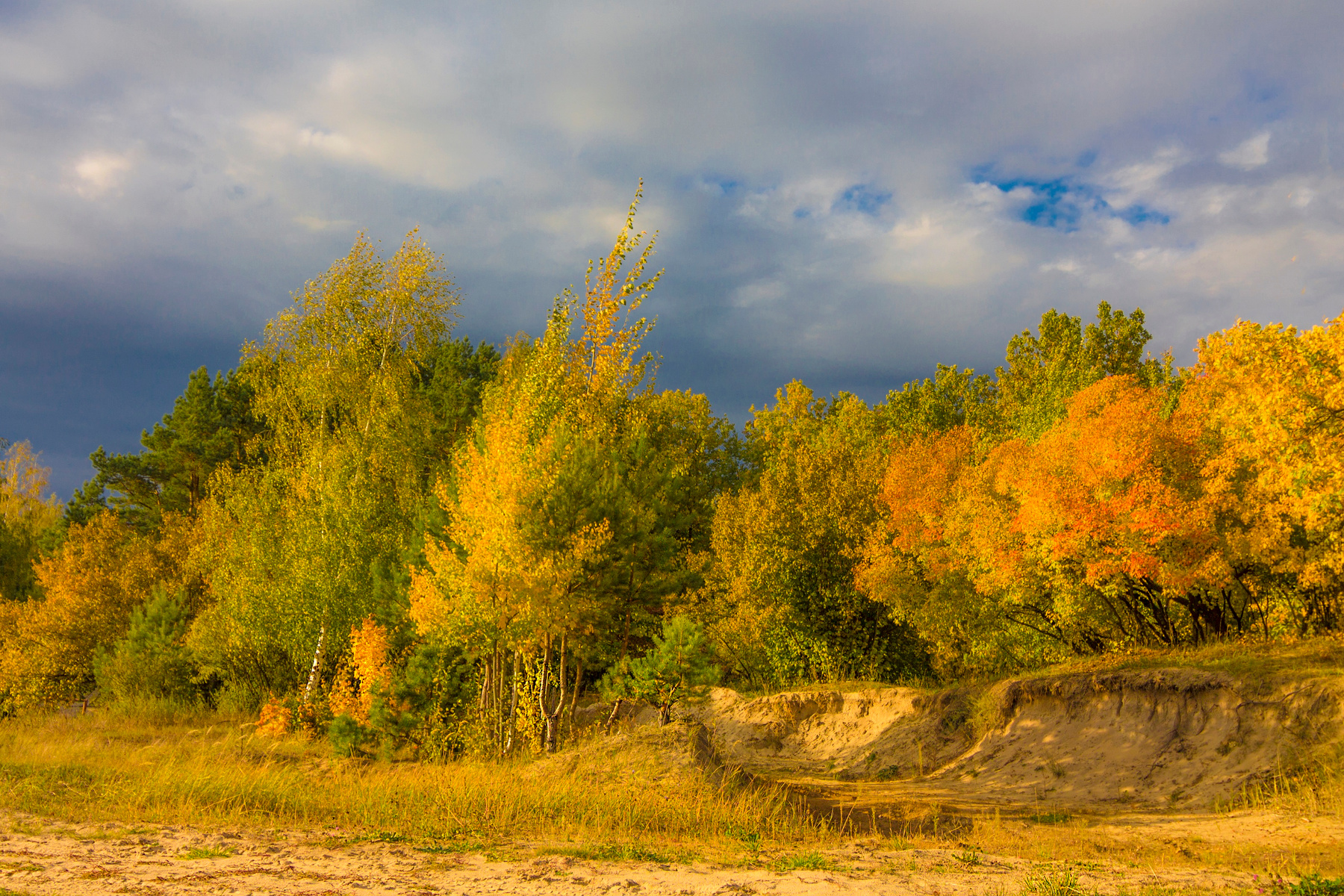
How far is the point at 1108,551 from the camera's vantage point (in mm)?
20328

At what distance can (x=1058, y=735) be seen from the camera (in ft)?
72.0

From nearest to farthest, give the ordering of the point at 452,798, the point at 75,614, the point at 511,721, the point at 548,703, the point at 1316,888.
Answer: the point at 1316,888 → the point at 452,798 → the point at 548,703 → the point at 511,721 → the point at 75,614

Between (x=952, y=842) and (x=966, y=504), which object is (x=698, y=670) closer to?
(x=952, y=842)

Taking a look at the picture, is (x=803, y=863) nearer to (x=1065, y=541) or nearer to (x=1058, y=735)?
(x=1065, y=541)

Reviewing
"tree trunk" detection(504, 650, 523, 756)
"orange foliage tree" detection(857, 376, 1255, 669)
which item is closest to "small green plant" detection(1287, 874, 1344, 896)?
"orange foliage tree" detection(857, 376, 1255, 669)

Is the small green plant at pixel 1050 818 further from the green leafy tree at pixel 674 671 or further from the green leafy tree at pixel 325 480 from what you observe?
the green leafy tree at pixel 325 480

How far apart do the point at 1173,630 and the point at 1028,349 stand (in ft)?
82.9

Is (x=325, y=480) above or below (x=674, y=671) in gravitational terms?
above

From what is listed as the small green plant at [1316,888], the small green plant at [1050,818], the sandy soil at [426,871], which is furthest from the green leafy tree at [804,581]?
the small green plant at [1316,888]

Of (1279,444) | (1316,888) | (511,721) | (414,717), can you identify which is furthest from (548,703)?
(1279,444)

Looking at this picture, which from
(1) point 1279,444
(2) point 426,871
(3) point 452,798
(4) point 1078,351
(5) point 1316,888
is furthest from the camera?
(4) point 1078,351

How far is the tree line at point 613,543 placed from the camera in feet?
59.4

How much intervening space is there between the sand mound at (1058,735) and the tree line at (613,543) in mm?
2755

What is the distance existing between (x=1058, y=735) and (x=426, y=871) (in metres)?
19.0
